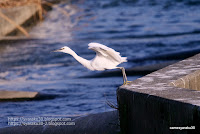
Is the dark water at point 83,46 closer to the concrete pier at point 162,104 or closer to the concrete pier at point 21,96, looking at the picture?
the concrete pier at point 21,96

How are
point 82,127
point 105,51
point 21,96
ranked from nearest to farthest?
1. point 105,51
2. point 82,127
3. point 21,96

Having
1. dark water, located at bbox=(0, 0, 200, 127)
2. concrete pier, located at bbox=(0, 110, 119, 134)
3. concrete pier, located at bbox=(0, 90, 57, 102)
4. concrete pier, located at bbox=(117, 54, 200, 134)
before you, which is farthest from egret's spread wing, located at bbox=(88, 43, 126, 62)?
concrete pier, located at bbox=(0, 90, 57, 102)

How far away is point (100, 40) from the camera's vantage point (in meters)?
17.9

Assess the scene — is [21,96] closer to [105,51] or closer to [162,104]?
[105,51]

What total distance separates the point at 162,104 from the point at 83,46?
11.7 meters

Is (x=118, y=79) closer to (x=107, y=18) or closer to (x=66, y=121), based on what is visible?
(x=66, y=121)

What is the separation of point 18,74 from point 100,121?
6.02m

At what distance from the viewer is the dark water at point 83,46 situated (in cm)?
910

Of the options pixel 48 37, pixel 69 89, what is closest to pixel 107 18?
pixel 48 37

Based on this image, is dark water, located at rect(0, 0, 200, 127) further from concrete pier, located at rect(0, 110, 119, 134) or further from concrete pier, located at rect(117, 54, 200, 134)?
concrete pier, located at rect(117, 54, 200, 134)

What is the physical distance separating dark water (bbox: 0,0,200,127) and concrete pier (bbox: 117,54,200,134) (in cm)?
238

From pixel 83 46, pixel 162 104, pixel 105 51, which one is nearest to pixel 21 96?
pixel 105 51

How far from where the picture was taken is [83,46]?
54.5ft

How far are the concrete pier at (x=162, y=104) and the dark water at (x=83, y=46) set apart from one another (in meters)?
2.38
